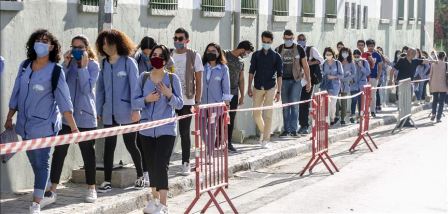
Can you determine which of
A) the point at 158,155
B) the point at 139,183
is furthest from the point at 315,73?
the point at 158,155

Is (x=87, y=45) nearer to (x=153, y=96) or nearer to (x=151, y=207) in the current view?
(x=153, y=96)

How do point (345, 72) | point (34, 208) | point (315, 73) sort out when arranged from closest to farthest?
1. point (34, 208)
2. point (315, 73)
3. point (345, 72)

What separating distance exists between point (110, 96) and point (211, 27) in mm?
5754

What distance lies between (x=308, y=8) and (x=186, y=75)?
9592 millimetres

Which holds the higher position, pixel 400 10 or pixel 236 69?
pixel 400 10

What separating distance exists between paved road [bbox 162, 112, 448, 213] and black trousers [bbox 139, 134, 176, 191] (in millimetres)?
873

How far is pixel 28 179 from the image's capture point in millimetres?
10750

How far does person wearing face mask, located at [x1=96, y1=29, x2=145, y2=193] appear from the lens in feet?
33.7

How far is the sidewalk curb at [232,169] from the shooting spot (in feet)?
32.1

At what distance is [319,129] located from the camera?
13.5 m

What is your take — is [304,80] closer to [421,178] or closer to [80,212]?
[421,178]

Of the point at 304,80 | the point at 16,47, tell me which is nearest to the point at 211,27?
the point at 304,80

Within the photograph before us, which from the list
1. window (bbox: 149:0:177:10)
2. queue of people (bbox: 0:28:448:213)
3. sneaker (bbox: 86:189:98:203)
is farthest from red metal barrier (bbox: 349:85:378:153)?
sneaker (bbox: 86:189:98:203)

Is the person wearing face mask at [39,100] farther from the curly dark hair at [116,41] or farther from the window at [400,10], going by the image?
the window at [400,10]
